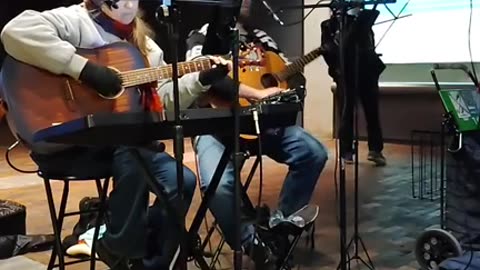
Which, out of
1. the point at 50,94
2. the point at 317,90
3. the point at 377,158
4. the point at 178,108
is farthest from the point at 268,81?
the point at 317,90

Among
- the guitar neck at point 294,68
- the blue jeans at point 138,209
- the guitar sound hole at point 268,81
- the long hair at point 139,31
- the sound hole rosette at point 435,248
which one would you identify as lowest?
the sound hole rosette at point 435,248

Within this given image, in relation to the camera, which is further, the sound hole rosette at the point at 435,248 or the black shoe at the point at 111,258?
the sound hole rosette at the point at 435,248

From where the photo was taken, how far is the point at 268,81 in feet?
9.18

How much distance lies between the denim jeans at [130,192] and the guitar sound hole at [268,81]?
0.81 metres

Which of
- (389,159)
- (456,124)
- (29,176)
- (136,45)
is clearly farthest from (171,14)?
(389,159)

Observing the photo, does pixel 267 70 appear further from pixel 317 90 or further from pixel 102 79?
pixel 317 90

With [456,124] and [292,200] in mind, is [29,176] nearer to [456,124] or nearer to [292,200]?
[292,200]

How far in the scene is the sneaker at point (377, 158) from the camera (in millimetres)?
5004

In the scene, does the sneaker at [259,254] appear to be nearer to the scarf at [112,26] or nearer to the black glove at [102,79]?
the black glove at [102,79]

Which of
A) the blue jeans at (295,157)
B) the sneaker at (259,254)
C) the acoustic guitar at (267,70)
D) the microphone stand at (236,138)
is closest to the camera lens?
the microphone stand at (236,138)

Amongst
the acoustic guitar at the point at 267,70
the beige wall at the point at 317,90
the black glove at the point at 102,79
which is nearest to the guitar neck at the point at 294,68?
the acoustic guitar at the point at 267,70

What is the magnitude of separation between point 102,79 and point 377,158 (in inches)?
138

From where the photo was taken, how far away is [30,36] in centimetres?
192

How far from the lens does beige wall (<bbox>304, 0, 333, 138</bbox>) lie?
21.3ft
